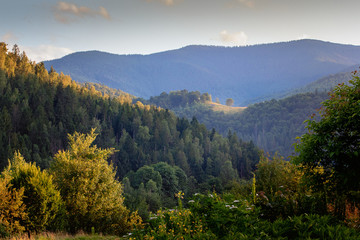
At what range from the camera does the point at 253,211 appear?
10.1m

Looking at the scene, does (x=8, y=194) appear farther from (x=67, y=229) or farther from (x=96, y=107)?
(x=96, y=107)

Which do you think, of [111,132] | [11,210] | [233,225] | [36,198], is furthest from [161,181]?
[233,225]

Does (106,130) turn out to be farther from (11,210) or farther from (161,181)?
(11,210)

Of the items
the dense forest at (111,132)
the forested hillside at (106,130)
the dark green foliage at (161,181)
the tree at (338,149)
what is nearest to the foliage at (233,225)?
the tree at (338,149)

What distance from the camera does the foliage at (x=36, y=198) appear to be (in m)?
15.0

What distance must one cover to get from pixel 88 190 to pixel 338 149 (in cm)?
1740

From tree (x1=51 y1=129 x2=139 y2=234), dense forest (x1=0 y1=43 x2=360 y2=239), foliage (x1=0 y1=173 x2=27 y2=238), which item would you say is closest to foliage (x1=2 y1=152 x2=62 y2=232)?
dense forest (x1=0 y1=43 x2=360 y2=239)

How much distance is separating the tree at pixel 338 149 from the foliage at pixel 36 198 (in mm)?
12524

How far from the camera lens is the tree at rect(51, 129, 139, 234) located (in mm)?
20297

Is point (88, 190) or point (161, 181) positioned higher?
point (88, 190)

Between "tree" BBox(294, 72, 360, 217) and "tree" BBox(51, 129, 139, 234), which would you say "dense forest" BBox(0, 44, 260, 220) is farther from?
"tree" BBox(294, 72, 360, 217)

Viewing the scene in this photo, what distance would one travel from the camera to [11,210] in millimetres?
13984

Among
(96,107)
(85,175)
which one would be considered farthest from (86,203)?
(96,107)

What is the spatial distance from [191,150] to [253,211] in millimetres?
115569
